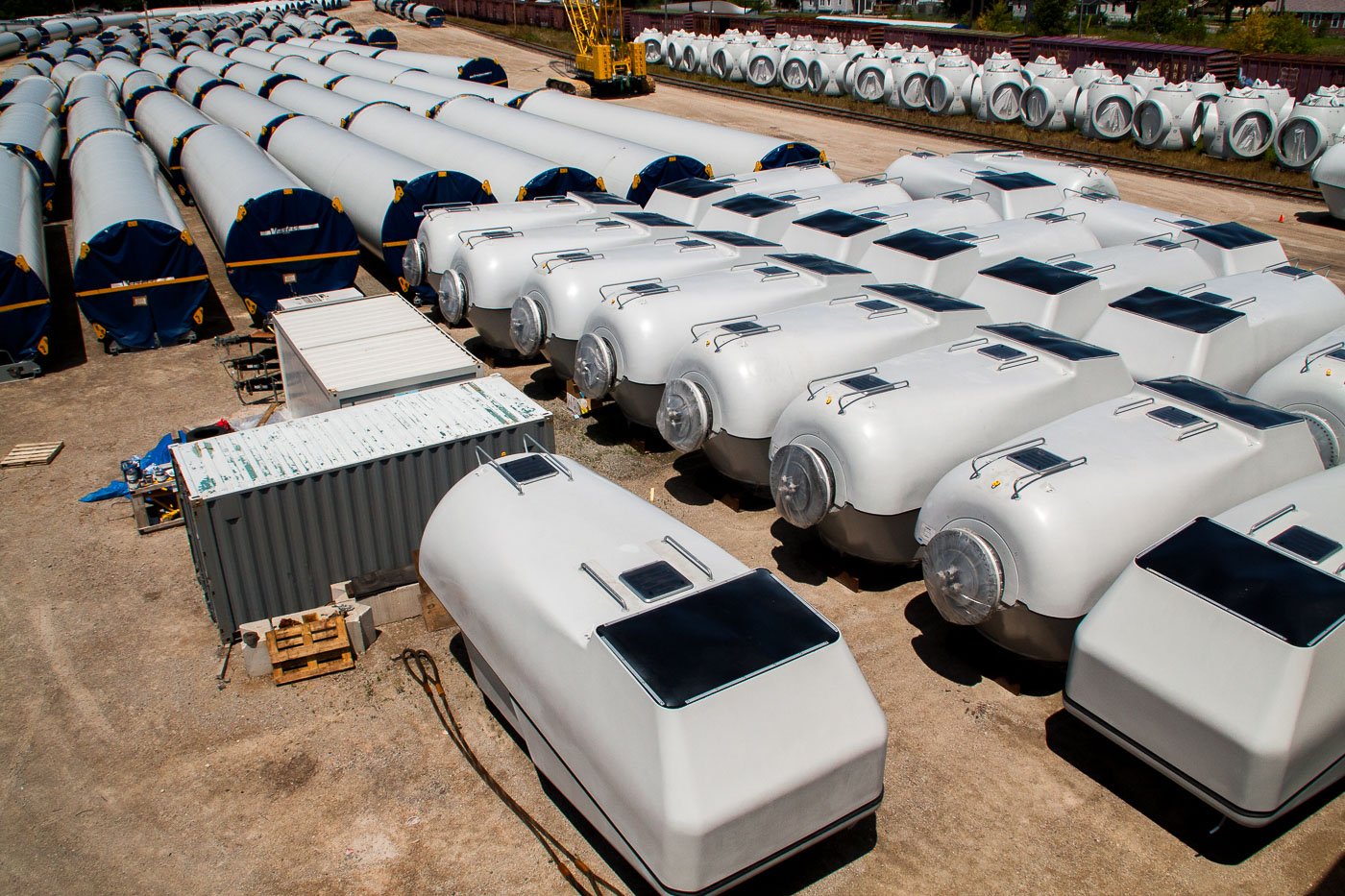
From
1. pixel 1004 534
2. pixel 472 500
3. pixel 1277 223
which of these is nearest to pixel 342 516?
pixel 472 500

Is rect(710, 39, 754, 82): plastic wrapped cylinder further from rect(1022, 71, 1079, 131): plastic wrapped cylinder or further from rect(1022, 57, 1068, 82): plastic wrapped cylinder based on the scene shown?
rect(1022, 71, 1079, 131): plastic wrapped cylinder

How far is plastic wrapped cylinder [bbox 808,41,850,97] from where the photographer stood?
43625 mm

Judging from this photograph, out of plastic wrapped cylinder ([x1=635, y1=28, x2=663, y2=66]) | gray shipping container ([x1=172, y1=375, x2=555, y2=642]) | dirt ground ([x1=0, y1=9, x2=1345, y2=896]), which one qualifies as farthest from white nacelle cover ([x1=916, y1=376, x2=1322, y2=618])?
plastic wrapped cylinder ([x1=635, y1=28, x2=663, y2=66])

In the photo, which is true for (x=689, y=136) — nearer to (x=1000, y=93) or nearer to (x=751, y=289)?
(x=751, y=289)

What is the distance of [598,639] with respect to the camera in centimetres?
648

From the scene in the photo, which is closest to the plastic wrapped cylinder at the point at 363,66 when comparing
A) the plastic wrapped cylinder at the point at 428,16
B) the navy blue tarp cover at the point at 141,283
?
the navy blue tarp cover at the point at 141,283

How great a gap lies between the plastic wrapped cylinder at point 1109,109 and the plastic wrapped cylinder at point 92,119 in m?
31.3

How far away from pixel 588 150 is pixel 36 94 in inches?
1107

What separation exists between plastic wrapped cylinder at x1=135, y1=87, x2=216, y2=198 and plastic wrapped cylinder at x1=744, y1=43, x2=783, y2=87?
2469 centimetres

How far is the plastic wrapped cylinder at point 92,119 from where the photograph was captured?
28.6m

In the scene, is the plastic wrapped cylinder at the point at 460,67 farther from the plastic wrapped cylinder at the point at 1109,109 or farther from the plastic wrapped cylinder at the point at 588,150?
the plastic wrapped cylinder at the point at 1109,109

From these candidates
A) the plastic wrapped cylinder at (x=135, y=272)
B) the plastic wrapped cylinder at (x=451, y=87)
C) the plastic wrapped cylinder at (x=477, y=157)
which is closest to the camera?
the plastic wrapped cylinder at (x=135, y=272)

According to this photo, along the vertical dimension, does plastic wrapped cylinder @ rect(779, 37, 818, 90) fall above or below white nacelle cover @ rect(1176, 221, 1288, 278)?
above

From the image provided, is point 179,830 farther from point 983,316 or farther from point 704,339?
point 983,316
